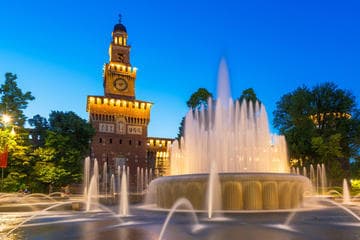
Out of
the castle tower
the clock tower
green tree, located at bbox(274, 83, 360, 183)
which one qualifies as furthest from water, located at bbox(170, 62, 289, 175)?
the clock tower

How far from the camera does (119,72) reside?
6481 cm

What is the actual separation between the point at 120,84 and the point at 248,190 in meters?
55.4

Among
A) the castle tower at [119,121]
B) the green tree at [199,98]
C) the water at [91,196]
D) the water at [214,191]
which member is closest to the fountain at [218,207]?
the water at [214,191]

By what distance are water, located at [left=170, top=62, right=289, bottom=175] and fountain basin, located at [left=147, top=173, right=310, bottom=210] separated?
3641mm

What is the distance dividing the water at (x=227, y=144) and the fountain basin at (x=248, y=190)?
364cm

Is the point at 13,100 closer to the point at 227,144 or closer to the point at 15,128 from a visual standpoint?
the point at 15,128

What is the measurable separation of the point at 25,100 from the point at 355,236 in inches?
1047

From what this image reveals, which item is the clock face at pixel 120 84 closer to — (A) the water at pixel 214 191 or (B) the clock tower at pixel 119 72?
(B) the clock tower at pixel 119 72

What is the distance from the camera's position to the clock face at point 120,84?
64.3 meters

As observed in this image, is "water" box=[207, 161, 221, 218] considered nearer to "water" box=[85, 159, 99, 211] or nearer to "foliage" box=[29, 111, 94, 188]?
"water" box=[85, 159, 99, 211]

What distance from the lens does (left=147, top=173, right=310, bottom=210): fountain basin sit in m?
11.8

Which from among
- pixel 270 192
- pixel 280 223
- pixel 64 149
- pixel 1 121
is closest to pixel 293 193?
pixel 270 192

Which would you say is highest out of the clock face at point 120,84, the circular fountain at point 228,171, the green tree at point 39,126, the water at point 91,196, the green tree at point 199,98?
the clock face at point 120,84

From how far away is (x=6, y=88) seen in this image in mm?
26672
